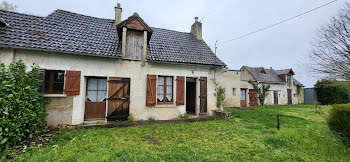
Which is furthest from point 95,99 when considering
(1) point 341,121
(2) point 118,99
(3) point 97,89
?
(1) point 341,121

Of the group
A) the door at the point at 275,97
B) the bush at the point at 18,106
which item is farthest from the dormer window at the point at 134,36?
the door at the point at 275,97

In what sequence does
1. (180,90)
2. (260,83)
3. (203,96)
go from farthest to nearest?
(260,83), (203,96), (180,90)

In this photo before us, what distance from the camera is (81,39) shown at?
6547mm

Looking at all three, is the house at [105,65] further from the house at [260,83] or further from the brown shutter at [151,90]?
the house at [260,83]

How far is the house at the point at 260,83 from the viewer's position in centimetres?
1511

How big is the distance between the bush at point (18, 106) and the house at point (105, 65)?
84 centimetres

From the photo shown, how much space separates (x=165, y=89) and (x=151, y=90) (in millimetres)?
885

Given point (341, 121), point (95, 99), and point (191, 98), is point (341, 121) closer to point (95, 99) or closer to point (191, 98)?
point (191, 98)

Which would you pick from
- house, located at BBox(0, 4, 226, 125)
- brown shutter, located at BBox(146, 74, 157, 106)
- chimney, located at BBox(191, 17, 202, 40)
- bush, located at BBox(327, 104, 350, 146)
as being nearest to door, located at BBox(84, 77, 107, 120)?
house, located at BBox(0, 4, 226, 125)

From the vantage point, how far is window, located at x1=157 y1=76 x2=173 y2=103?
24.2 ft

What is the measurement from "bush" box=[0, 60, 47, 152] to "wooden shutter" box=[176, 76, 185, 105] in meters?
5.79

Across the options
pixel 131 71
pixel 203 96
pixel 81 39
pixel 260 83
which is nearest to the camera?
pixel 81 39

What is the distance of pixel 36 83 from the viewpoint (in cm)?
491

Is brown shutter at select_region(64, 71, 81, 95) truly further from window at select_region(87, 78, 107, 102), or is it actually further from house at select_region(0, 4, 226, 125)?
window at select_region(87, 78, 107, 102)
